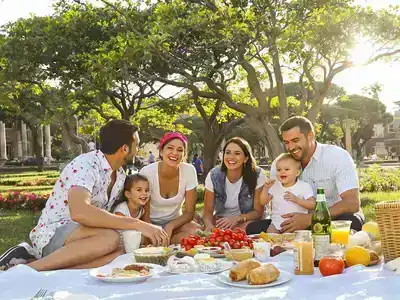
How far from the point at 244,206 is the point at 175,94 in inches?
655

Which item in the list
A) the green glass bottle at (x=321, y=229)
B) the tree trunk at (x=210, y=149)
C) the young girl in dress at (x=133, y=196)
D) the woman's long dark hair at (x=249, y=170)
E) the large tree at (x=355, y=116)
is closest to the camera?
the green glass bottle at (x=321, y=229)

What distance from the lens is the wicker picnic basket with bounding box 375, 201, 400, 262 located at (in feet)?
10.0

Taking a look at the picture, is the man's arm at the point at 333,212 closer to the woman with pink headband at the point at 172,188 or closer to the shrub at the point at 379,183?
the woman with pink headband at the point at 172,188

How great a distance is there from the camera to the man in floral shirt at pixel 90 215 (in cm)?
408

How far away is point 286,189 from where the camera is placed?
16.9 feet

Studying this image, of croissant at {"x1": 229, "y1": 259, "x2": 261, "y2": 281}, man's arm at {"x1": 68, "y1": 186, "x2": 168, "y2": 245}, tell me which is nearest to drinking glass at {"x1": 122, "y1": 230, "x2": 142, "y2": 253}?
man's arm at {"x1": 68, "y1": 186, "x2": 168, "y2": 245}

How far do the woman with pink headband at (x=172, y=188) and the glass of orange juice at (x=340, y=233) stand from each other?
2.22m

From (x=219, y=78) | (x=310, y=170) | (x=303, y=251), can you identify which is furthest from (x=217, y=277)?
(x=219, y=78)

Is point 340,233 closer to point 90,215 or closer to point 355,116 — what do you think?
point 90,215

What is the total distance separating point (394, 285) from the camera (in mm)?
2816

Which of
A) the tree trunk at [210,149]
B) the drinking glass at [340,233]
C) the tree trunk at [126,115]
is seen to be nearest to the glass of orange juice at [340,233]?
the drinking glass at [340,233]

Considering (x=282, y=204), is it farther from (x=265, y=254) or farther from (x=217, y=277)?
(x=217, y=277)

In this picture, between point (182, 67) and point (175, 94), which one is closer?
point (182, 67)

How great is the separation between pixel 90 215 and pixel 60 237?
46cm
